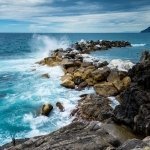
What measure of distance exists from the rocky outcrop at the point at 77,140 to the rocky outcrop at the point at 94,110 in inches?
431

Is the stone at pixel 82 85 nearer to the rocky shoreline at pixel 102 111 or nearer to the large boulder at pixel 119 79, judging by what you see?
the rocky shoreline at pixel 102 111

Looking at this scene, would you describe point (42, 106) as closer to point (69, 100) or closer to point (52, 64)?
point (69, 100)

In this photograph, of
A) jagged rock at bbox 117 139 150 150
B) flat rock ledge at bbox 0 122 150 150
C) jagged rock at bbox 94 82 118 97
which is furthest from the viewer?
jagged rock at bbox 94 82 118 97

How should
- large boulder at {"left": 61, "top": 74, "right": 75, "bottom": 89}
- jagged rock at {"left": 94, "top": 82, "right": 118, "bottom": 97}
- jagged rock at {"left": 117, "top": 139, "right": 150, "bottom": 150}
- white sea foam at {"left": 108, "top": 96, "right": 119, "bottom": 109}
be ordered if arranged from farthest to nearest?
large boulder at {"left": 61, "top": 74, "right": 75, "bottom": 89} < jagged rock at {"left": 94, "top": 82, "right": 118, "bottom": 97} < white sea foam at {"left": 108, "top": 96, "right": 119, "bottom": 109} < jagged rock at {"left": 117, "top": 139, "right": 150, "bottom": 150}

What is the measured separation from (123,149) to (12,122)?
711 inches

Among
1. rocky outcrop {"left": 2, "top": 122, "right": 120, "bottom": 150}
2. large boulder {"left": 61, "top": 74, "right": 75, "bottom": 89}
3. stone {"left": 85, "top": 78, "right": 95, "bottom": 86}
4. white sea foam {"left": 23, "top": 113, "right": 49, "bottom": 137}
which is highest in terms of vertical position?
rocky outcrop {"left": 2, "top": 122, "right": 120, "bottom": 150}

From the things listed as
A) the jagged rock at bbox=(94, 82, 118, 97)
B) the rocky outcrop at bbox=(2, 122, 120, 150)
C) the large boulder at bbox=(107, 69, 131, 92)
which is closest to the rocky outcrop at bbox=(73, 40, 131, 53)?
the large boulder at bbox=(107, 69, 131, 92)

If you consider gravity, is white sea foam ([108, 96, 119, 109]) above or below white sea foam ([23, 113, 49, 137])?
above

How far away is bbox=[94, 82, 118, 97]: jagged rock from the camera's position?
1254 inches

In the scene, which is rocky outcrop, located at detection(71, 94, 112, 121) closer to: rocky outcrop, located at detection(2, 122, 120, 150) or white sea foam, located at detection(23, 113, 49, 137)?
white sea foam, located at detection(23, 113, 49, 137)

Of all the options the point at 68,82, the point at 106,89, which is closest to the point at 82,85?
the point at 68,82

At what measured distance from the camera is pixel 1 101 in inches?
1332

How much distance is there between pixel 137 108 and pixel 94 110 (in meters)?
4.87

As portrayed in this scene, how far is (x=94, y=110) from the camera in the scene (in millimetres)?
26719
